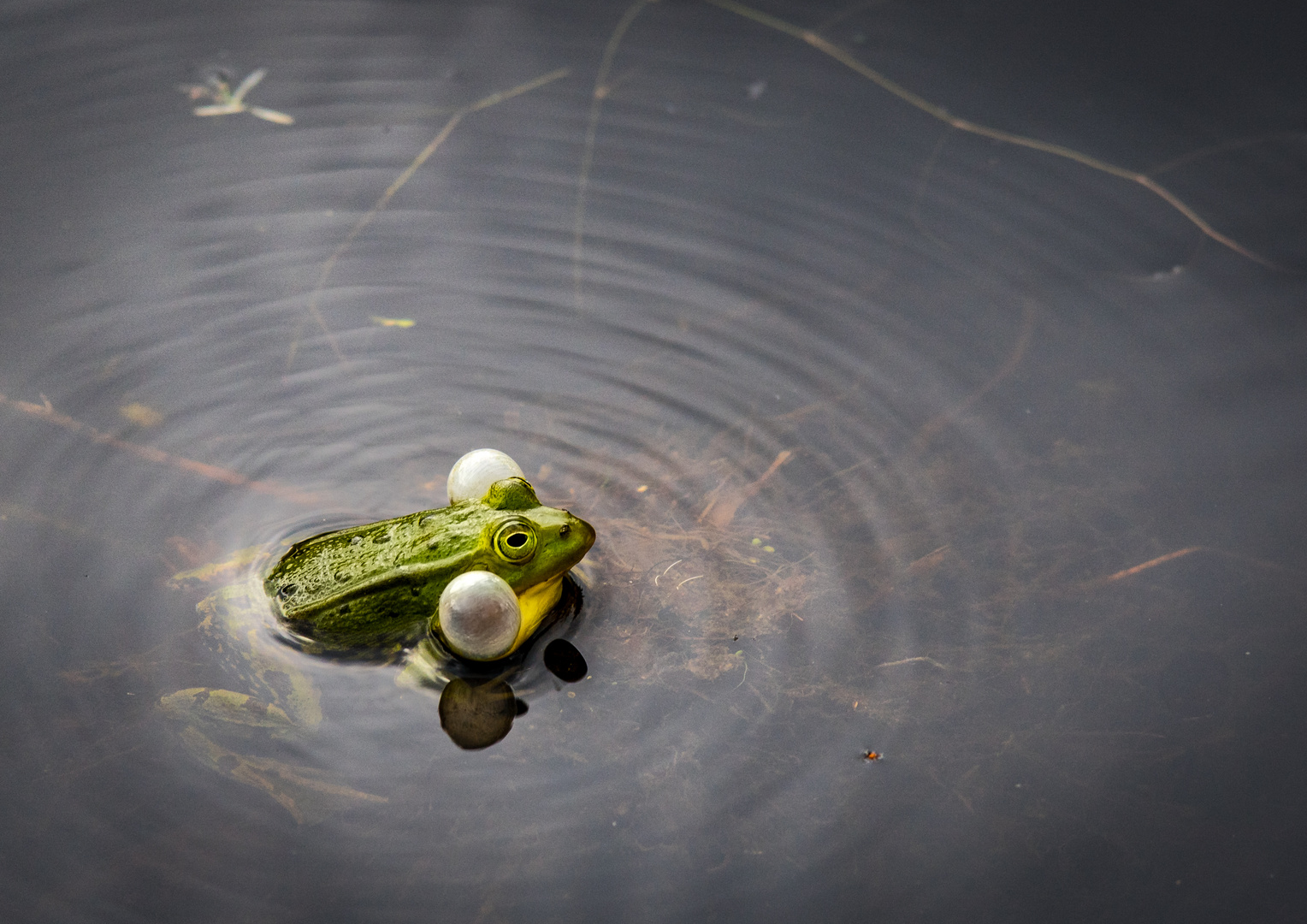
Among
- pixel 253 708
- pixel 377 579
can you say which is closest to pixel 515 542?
pixel 377 579

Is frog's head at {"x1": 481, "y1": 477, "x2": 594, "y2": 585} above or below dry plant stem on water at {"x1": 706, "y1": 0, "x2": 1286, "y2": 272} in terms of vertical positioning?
below

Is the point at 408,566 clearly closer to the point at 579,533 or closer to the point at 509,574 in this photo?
the point at 509,574

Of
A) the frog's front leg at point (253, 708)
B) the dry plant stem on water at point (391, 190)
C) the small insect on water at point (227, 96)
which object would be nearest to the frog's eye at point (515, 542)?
the frog's front leg at point (253, 708)

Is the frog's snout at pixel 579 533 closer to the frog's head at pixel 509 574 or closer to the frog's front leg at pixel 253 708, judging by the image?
the frog's head at pixel 509 574

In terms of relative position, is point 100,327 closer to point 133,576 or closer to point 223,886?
point 133,576

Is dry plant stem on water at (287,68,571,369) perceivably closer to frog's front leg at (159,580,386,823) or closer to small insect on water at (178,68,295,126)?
small insect on water at (178,68,295,126)

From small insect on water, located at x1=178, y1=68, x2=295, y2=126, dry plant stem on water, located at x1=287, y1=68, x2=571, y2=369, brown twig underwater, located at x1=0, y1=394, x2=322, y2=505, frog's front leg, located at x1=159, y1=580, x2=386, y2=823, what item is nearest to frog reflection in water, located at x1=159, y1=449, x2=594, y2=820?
frog's front leg, located at x1=159, y1=580, x2=386, y2=823
